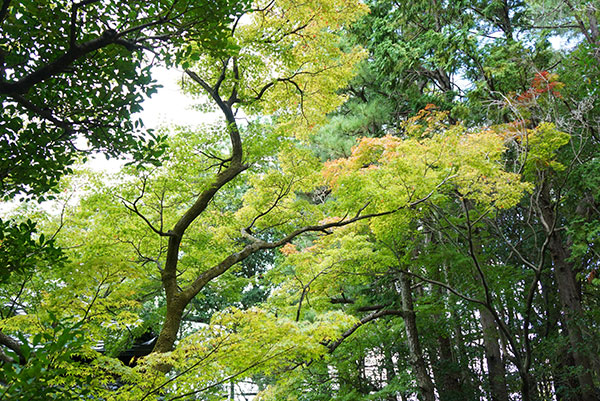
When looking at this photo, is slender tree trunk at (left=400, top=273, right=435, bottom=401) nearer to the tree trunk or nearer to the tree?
the tree trunk

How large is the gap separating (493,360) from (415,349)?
299 cm

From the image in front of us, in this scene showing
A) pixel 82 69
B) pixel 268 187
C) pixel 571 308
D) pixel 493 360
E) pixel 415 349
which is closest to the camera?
pixel 82 69

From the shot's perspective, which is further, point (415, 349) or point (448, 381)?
point (448, 381)

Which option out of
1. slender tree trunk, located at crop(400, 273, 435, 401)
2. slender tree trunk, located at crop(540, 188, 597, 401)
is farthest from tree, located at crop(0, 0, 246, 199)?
slender tree trunk, located at crop(540, 188, 597, 401)

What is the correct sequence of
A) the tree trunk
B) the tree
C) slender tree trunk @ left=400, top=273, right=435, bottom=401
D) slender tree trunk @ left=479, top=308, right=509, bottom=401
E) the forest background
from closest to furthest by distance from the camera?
the tree
the forest background
the tree trunk
slender tree trunk @ left=400, top=273, right=435, bottom=401
slender tree trunk @ left=479, top=308, right=509, bottom=401

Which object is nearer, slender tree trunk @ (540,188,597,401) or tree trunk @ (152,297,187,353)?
tree trunk @ (152,297,187,353)

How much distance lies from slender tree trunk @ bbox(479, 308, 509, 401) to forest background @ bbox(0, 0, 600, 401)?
0.05 metres

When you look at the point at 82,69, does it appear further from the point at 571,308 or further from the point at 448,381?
the point at 448,381

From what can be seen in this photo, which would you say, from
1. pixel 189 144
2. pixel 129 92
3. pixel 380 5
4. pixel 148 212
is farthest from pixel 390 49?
pixel 129 92

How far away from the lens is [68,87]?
2.23 metres

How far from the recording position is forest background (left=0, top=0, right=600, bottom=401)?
2.19m

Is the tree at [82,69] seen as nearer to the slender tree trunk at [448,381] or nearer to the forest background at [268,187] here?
the forest background at [268,187]

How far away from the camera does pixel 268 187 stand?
611 centimetres

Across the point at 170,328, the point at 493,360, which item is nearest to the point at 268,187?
the point at 170,328
